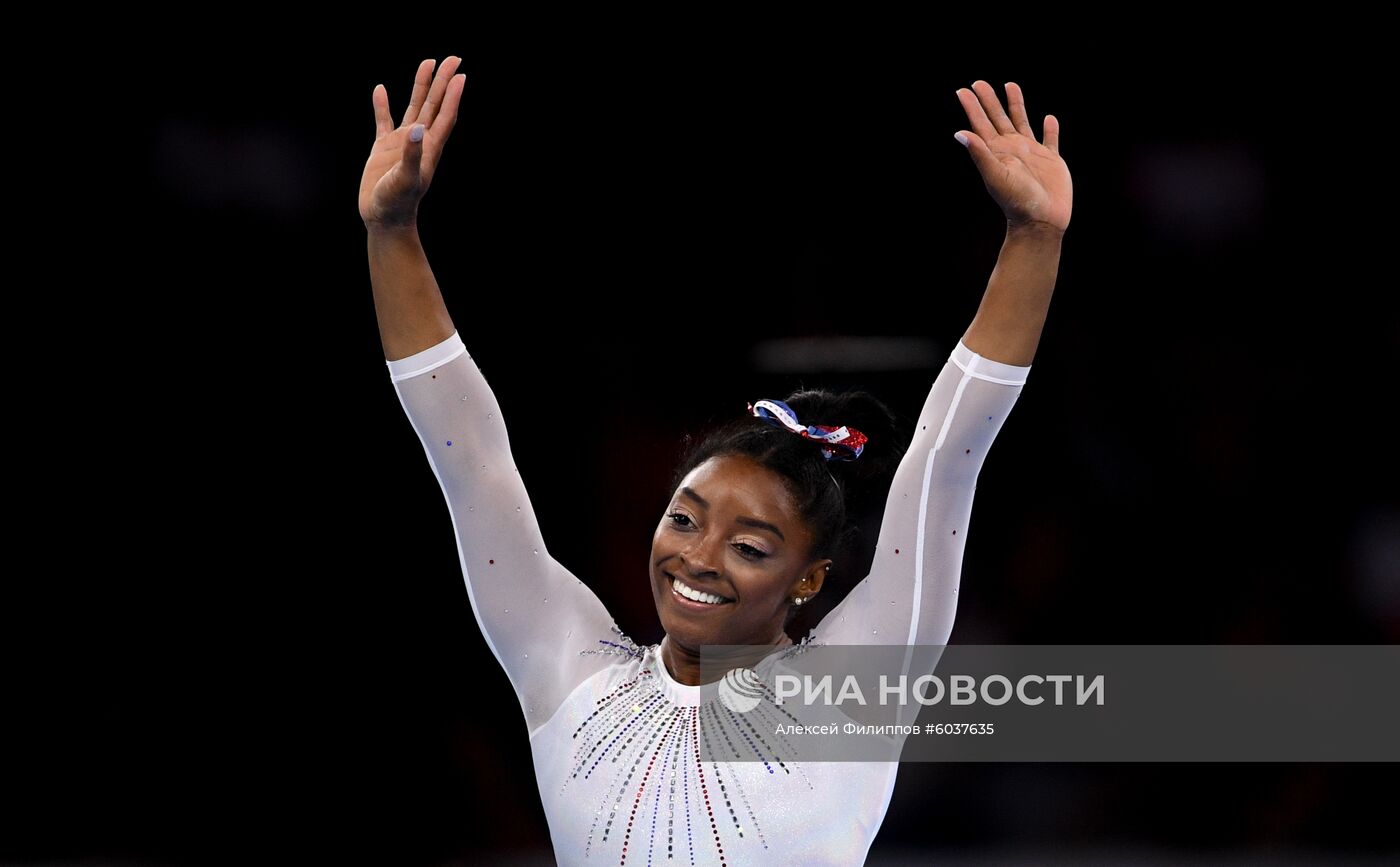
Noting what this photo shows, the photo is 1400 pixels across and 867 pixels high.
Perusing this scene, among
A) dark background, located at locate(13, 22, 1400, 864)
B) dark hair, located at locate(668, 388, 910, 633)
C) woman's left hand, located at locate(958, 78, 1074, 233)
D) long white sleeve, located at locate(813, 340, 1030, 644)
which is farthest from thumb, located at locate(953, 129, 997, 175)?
dark background, located at locate(13, 22, 1400, 864)

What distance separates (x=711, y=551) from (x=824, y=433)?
20cm

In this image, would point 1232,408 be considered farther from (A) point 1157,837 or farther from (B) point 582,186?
(B) point 582,186

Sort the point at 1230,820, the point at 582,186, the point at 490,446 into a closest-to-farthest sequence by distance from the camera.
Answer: the point at 490,446
the point at 1230,820
the point at 582,186

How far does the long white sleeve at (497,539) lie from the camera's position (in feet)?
4.75

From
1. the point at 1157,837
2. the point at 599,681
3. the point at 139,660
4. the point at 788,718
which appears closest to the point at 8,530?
the point at 139,660

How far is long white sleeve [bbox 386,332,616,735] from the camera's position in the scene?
145 centimetres

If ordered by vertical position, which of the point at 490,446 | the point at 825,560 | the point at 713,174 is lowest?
the point at 825,560

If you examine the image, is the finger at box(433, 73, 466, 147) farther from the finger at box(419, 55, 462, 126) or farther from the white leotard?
the white leotard

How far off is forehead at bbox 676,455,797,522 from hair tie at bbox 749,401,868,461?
0.24 feet

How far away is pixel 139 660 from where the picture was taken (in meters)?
2.76

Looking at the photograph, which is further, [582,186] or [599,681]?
[582,186]

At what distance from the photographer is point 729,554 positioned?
147cm

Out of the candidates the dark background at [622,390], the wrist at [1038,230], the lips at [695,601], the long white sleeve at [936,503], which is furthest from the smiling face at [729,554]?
the dark background at [622,390]

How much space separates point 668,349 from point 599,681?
146cm
